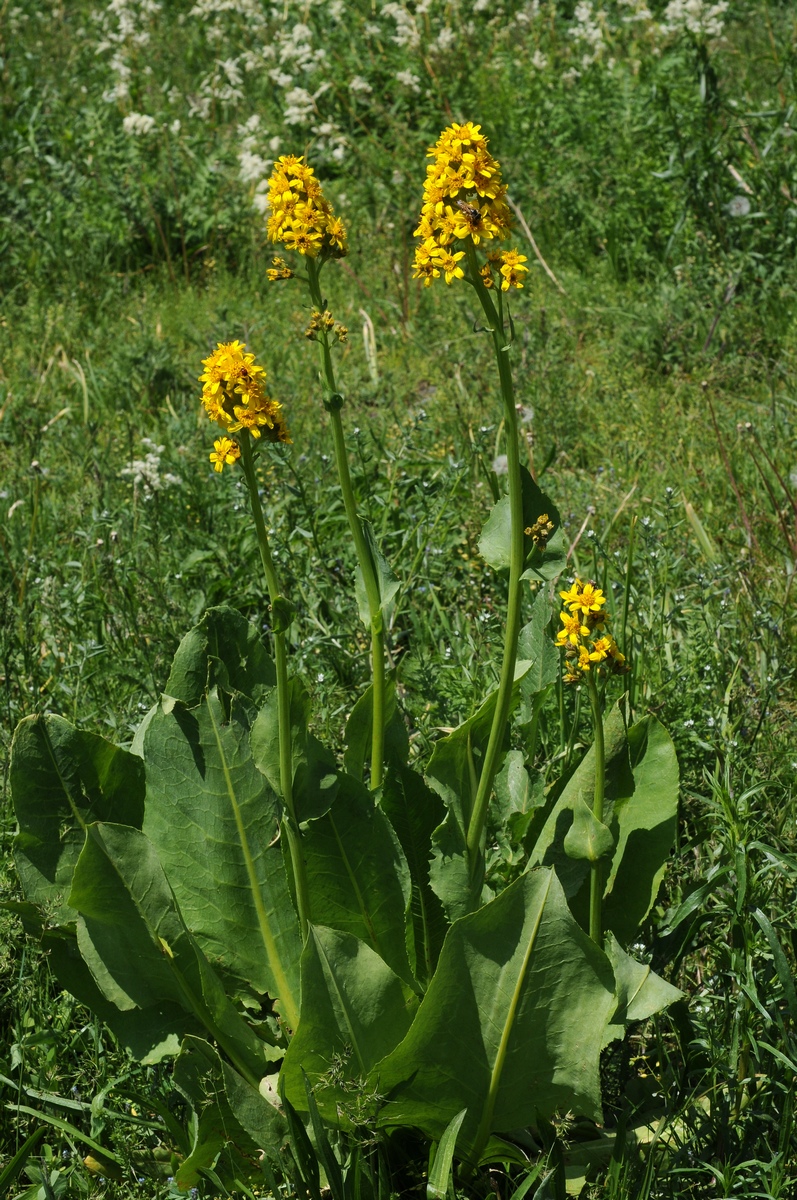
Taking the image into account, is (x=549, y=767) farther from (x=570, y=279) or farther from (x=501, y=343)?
(x=570, y=279)

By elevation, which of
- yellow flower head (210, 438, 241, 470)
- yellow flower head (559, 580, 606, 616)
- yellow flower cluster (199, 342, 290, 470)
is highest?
yellow flower cluster (199, 342, 290, 470)

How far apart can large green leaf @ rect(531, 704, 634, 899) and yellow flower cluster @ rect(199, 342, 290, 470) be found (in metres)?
0.71

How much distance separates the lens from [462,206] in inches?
54.5

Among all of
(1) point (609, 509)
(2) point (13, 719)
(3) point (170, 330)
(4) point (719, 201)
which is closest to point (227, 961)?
(2) point (13, 719)

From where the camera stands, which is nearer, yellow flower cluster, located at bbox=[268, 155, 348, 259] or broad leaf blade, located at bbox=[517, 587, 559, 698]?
yellow flower cluster, located at bbox=[268, 155, 348, 259]

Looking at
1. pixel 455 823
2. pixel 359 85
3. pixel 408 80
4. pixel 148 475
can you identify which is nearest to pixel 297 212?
pixel 455 823

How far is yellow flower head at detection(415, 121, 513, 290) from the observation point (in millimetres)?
1382

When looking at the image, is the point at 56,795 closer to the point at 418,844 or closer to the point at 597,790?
the point at 418,844

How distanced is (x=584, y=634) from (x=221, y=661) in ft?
2.03

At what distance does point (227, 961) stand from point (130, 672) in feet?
3.15

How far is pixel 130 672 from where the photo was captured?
2.67 m

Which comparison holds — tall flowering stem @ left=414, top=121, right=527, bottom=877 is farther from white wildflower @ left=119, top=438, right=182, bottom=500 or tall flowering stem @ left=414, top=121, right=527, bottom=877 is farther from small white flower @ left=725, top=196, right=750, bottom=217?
small white flower @ left=725, top=196, right=750, bottom=217

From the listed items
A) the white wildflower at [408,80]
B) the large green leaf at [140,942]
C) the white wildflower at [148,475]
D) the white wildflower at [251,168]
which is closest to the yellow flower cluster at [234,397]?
the large green leaf at [140,942]

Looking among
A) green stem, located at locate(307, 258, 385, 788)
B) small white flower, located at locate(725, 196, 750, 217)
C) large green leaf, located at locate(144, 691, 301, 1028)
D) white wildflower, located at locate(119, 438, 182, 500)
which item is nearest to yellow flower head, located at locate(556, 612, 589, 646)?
green stem, located at locate(307, 258, 385, 788)
